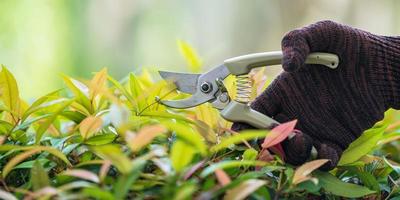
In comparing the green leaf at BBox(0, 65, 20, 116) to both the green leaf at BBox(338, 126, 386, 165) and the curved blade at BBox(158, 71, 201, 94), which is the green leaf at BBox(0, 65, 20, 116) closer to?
the curved blade at BBox(158, 71, 201, 94)

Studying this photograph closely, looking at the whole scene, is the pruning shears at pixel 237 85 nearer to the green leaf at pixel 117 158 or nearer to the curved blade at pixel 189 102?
the curved blade at pixel 189 102

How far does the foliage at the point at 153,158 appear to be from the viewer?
16.6 inches

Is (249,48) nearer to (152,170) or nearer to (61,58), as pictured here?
(61,58)

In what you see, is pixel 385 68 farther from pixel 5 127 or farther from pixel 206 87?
pixel 5 127

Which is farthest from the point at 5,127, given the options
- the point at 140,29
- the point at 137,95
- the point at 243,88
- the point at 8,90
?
the point at 140,29

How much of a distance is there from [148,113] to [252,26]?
1863 mm

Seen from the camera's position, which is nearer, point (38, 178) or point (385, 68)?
point (38, 178)

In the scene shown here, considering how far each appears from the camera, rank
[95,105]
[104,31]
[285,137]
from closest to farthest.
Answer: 1. [285,137]
2. [95,105]
3. [104,31]

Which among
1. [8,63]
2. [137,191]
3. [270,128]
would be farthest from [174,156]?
[8,63]

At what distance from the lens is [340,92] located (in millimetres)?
598

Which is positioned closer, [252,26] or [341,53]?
[341,53]

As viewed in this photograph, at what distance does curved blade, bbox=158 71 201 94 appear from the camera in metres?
0.61

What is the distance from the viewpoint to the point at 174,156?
1.29 feet

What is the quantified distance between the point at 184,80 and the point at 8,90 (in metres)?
0.18
